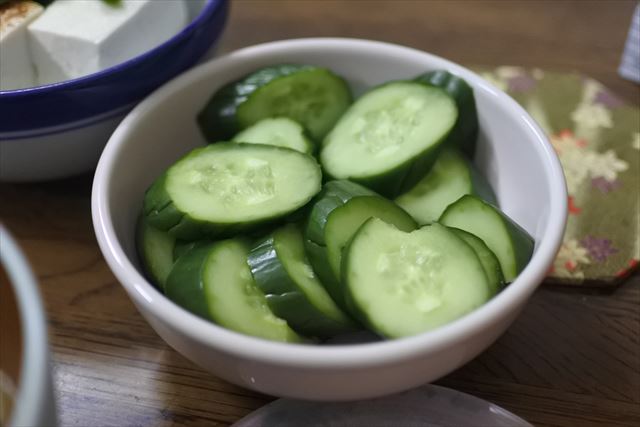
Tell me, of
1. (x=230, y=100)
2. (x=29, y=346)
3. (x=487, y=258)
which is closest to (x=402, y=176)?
(x=487, y=258)

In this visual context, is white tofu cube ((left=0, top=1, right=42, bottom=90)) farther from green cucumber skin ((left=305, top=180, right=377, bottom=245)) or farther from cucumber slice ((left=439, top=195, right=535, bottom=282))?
cucumber slice ((left=439, top=195, right=535, bottom=282))

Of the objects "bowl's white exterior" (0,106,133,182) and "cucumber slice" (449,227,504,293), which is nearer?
"cucumber slice" (449,227,504,293)

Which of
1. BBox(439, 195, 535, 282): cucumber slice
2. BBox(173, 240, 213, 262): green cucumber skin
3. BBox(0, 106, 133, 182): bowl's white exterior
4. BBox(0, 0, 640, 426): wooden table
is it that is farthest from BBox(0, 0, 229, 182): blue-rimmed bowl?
BBox(439, 195, 535, 282): cucumber slice

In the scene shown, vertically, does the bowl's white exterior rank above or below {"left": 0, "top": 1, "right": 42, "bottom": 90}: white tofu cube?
below

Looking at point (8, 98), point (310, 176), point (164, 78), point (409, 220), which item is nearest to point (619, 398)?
point (409, 220)

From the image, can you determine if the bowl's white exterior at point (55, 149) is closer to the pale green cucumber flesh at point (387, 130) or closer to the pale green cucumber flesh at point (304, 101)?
the pale green cucumber flesh at point (304, 101)

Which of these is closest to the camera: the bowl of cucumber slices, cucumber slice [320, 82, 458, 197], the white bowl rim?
the white bowl rim

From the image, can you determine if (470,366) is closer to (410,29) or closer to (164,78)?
(164,78)

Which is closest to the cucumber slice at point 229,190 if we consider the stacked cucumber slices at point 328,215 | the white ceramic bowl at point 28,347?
the stacked cucumber slices at point 328,215
